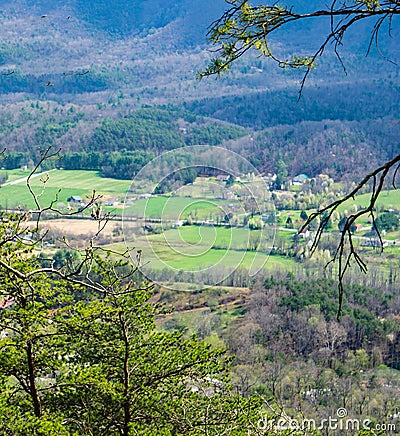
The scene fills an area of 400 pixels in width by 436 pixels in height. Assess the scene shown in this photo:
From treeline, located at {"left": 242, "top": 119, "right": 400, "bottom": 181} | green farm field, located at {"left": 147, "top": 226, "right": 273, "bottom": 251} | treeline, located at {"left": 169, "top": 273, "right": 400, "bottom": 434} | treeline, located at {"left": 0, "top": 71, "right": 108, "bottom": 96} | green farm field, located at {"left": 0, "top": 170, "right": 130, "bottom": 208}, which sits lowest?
treeline, located at {"left": 169, "top": 273, "right": 400, "bottom": 434}

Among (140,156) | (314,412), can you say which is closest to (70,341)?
(314,412)

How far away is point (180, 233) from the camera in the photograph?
2775 cm

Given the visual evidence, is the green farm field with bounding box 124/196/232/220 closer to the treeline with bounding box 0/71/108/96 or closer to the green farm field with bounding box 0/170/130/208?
the green farm field with bounding box 0/170/130/208

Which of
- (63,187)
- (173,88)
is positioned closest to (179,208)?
(63,187)

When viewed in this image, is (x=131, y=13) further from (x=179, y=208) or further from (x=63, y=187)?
(x=179, y=208)

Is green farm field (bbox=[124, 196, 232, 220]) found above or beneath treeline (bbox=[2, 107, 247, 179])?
beneath

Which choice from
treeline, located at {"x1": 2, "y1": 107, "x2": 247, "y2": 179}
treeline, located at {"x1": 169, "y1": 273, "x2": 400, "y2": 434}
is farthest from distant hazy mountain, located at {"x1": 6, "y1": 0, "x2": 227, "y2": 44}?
treeline, located at {"x1": 169, "y1": 273, "x2": 400, "y2": 434}

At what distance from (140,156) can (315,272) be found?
758 inches

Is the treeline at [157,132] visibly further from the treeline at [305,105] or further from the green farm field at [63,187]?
the green farm field at [63,187]

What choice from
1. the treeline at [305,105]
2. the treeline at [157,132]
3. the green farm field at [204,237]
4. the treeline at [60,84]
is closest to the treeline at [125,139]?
the treeline at [157,132]

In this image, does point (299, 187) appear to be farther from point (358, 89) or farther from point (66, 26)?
point (66, 26)

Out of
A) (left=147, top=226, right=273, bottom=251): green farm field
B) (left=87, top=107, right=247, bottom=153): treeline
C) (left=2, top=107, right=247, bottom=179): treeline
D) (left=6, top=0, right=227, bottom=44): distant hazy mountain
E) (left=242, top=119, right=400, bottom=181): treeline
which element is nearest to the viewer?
(left=147, top=226, right=273, bottom=251): green farm field

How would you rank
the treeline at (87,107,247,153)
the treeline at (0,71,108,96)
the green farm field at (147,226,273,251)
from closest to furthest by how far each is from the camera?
the green farm field at (147,226,273,251), the treeline at (87,107,247,153), the treeline at (0,71,108,96)

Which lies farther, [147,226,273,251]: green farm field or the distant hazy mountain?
the distant hazy mountain
